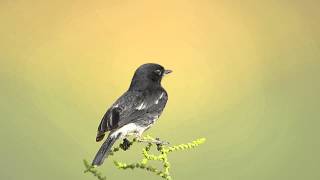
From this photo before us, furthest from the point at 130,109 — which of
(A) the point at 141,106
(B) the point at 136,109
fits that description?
(A) the point at 141,106

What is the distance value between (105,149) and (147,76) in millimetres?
1392

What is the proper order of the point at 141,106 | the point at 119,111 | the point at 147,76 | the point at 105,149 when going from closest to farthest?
the point at 105,149, the point at 119,111, the point at 141,106, the point at 147,76

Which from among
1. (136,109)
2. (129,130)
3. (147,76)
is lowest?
(129,130)

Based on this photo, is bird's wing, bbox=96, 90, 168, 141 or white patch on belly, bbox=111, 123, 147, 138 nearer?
bird's wing, bbox=96, 90, 168, 141

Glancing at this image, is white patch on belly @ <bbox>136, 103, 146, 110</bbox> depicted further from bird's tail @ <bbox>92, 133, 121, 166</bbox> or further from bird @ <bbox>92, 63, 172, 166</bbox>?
bird's tail @ <bbox>92, 133, 121, 166</bbox>

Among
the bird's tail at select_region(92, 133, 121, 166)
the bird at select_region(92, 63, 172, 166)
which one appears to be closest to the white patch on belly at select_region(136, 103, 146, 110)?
the bird at select_region(92, 63, 172, 166)

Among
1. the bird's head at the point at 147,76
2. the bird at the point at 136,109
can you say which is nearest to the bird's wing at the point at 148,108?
the bird at the point at 136,109

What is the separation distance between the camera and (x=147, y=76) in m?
4.70

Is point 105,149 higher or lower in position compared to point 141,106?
lower

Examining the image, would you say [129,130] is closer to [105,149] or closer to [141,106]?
[141,106]

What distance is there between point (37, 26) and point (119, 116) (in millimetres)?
11011

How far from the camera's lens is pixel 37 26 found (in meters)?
14.4

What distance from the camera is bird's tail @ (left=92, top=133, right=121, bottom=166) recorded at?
3166 mm

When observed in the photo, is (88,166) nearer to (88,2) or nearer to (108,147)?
(108,147)
